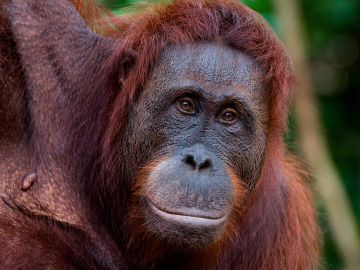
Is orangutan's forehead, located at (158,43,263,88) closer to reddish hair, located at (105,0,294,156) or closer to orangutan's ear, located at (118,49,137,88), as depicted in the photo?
reddish hair, located at (105,0,294,156)

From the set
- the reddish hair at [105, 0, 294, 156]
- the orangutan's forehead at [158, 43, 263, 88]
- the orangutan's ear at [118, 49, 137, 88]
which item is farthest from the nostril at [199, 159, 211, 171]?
the orangutan's ear at [118, 49, 137, 88]

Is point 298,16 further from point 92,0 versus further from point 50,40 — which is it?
point 50,40

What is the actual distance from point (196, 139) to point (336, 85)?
18.2ft

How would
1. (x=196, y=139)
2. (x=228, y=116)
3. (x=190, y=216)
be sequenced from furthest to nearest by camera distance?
(x=228, y=116) → (x=196, y=139) → (x=190, y=216)

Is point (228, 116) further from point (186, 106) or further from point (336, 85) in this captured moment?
point (336, 85)

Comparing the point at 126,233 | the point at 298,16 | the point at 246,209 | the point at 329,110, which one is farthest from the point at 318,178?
the point at 126,233

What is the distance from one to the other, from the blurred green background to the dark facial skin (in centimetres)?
296

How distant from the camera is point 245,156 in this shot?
152 inches

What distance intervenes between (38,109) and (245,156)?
93 centimetres

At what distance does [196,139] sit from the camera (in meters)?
3.67

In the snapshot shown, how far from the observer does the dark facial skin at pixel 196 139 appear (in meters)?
3.54

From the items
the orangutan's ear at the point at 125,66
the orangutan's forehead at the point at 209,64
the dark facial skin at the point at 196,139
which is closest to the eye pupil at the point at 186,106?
the dark facial skin at the point at 196,139

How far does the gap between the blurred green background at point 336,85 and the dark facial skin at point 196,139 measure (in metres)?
2.96

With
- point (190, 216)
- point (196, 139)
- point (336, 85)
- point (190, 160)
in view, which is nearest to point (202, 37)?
point (196, 139)
